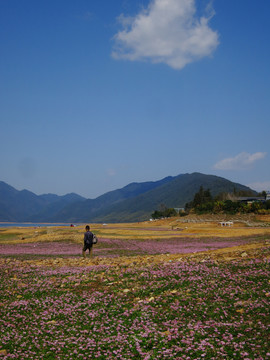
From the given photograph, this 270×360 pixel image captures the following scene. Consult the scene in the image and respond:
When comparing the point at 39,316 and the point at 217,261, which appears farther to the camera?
the point at 217,261

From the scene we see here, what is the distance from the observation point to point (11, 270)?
2336 cm

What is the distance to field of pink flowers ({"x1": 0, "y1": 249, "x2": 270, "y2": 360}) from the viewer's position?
9484 mm

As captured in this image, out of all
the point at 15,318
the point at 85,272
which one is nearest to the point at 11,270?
the point at 85,272

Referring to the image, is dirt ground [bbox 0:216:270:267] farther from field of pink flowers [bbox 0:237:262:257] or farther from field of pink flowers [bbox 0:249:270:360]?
field of pink flowers [bbox 0:237:262:257]

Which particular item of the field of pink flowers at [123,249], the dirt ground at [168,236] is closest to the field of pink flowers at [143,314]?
the dirt ground at [168,236]

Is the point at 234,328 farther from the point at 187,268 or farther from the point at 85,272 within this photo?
the point at 85,272

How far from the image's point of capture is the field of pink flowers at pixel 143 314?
9.48 metres

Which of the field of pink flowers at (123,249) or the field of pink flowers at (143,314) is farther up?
the field of pink flowers at (143,314)

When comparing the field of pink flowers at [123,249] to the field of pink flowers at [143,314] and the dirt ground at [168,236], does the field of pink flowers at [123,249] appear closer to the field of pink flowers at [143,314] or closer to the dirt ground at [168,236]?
the dirt ground at [168,236]

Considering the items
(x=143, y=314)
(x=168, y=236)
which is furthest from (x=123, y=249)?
(x=143, y=314)

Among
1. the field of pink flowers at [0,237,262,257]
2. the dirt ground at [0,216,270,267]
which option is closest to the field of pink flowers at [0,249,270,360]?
the dirt ground at [0,216,270,267]

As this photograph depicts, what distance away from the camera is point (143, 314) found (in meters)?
12.2

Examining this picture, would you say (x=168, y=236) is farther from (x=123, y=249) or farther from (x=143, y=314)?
(x=143, y=314)

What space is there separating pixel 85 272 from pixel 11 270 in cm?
631
